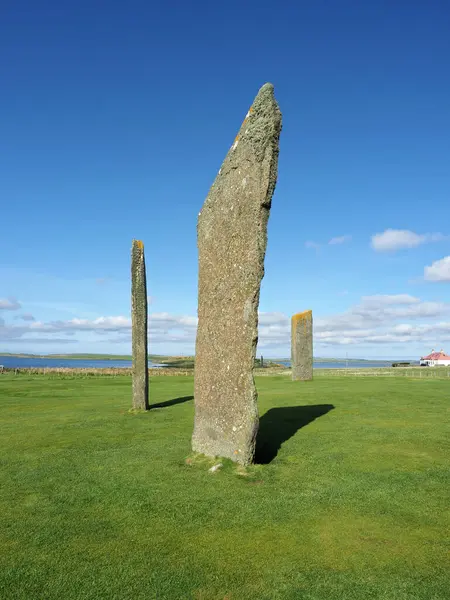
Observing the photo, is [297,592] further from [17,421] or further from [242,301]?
[17,421]

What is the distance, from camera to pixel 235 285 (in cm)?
866

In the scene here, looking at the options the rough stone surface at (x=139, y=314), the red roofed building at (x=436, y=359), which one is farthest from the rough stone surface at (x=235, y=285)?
the red roofed building at (x=436, y=359)

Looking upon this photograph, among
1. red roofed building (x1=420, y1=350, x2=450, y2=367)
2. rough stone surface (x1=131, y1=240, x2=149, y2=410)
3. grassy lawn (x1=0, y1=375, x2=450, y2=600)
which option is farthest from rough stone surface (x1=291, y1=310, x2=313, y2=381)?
red roofed building (x1=420, y1=350, x2=450, y2=367)

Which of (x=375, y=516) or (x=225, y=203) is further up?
(x=225, y=203)

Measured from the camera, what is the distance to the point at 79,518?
612 cm

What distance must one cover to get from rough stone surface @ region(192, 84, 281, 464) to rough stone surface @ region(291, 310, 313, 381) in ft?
56.6

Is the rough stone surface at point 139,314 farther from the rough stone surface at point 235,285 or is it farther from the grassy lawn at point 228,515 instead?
the rough stone surface at point 235,285

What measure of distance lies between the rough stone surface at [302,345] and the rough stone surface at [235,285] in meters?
17.3

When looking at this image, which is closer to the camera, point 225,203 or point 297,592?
point 297,592

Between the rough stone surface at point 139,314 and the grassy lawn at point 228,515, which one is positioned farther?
the rough stone surface at point 139,314

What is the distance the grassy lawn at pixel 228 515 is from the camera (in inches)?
178

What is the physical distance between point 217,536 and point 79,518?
1927 millimetres

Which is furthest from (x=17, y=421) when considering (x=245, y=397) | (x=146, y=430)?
(x=245, y=397)

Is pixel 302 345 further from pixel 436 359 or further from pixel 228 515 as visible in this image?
pixel 436 359
